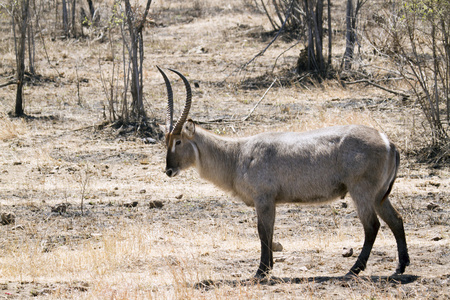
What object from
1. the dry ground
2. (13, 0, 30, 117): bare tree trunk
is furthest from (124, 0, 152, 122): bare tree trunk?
(13, 0, 30, 117): bare tree trunk

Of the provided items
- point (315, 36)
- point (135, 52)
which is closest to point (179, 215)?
Answer: point (135, 52)

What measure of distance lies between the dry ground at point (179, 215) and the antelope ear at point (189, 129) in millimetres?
1370

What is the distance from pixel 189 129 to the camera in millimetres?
6555

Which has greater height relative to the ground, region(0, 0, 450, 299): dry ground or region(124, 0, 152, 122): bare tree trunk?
region(124, 0, 152, 122): bare tree trunk

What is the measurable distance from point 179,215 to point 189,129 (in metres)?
2.48

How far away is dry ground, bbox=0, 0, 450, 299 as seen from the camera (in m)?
5.74

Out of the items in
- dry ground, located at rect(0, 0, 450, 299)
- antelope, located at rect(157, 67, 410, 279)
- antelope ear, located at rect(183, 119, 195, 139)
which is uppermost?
antelope ear, located at rect(183, 119, 195, 139)

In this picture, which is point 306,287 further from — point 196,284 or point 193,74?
point 193,74

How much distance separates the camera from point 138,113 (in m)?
13.1

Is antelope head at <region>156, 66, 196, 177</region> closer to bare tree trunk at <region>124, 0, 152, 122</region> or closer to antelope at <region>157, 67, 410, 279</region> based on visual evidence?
antelope at <region>157, 67, 410, 279</region>

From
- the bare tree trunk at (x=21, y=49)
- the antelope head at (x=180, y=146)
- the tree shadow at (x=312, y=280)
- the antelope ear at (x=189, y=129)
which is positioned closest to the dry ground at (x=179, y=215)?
the tree shadow at (x=312, y=280)

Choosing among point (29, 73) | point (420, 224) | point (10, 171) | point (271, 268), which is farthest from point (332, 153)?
point (29, 73)

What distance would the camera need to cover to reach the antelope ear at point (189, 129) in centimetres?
651

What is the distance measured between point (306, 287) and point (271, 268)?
678mm
